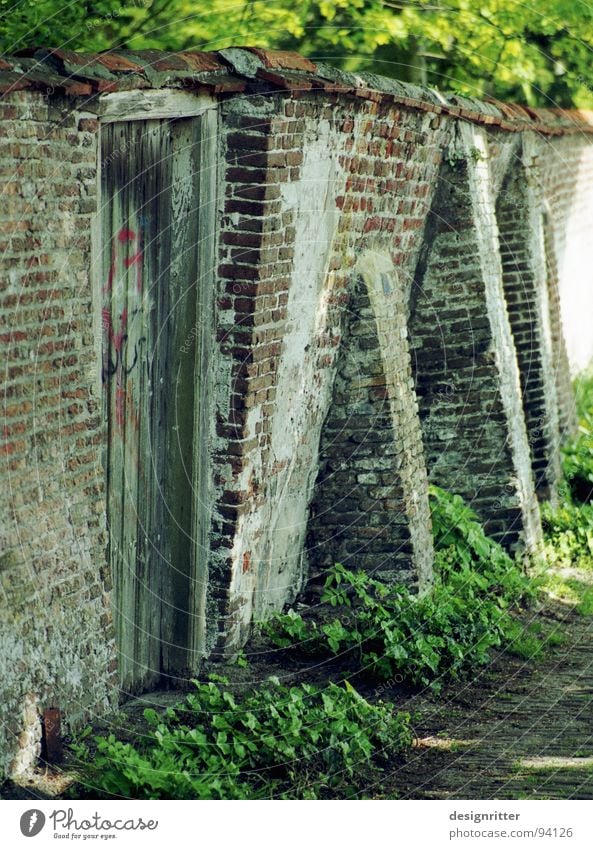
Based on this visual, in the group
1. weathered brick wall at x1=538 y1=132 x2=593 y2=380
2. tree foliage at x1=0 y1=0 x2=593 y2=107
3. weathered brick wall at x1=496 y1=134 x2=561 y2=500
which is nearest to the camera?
tree foliage at x1=0 y1=0 x2=593 y2=107

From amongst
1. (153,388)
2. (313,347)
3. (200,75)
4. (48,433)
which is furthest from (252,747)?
(200,75)

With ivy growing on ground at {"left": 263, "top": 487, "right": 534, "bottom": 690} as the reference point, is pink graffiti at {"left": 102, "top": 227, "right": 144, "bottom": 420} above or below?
above

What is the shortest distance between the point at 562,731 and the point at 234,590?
1.71 m

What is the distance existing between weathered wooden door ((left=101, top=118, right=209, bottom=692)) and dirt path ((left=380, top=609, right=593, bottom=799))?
1.22 m

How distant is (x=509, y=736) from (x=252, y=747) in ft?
5.07

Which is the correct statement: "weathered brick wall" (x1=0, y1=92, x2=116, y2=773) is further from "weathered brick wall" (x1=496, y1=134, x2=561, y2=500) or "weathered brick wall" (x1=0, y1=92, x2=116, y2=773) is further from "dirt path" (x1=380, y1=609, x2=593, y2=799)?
"weathered brick wall" (x1=496, y1=134, x2=561, y2=500)

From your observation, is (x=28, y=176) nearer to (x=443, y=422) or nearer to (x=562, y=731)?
(x=562, y=731)

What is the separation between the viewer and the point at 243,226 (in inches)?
227

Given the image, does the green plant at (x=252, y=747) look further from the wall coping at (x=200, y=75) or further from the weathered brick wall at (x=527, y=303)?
the weathered brick wall at (x=527, y=303)

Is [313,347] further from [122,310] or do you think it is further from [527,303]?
[527,303]

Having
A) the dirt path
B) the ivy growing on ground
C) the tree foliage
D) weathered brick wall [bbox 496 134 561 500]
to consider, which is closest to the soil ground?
the dirt path

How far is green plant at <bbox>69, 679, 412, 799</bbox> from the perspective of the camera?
15.4ft

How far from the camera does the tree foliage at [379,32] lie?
766 centimetres

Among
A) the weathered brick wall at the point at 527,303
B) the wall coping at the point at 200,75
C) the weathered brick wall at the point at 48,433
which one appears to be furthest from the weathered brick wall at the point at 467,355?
the weathered brick wall at the point at 48,433
